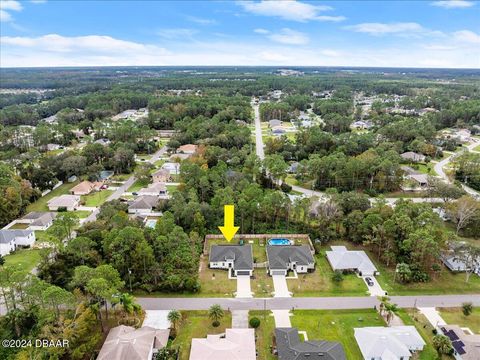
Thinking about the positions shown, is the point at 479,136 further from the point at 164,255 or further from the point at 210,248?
the point at 164,255

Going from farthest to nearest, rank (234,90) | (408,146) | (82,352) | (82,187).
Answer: (234,90) < (408,146) < (82,187) < (82,352)

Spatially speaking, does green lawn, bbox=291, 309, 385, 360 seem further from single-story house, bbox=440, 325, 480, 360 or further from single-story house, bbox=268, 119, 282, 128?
single-story house, bbox=268, 119, 282, 128

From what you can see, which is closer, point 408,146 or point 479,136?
point 408,146

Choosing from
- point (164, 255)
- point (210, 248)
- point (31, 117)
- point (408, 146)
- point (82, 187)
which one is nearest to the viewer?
point (164, 255)

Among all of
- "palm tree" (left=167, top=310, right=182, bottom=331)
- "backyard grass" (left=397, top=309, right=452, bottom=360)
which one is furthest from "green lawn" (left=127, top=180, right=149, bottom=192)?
"backyard grass" (left=397, top=309, right=452, bottom=360)

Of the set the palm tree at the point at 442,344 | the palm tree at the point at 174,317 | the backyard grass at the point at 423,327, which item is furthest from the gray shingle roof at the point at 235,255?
the palm tree at the point at 442,344

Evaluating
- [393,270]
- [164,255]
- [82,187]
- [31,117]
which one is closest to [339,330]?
[393,270]

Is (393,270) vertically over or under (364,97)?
under
